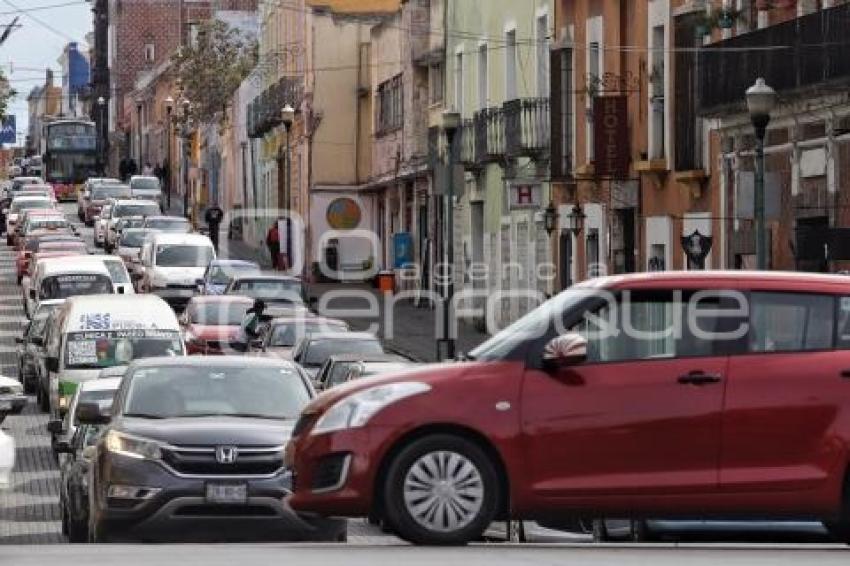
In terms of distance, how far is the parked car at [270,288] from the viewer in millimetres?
45562

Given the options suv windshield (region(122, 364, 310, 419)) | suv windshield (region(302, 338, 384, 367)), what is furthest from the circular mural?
suv windshield (region(122, 364, 310, 419))

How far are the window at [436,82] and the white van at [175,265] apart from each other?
6424mm

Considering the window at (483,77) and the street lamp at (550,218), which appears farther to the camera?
the window at (483,77)

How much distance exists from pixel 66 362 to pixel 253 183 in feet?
212

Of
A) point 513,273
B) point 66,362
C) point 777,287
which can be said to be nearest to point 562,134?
point 513,273

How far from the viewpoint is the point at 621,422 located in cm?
1491

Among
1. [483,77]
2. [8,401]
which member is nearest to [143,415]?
[8,401]

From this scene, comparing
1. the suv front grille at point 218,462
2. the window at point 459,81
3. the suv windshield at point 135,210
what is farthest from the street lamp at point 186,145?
the suv front grille at point 218,462

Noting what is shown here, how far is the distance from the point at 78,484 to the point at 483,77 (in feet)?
115

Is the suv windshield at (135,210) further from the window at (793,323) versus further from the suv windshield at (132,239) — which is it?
the window at (793,323)

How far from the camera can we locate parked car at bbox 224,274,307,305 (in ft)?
149

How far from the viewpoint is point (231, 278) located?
4978 cm

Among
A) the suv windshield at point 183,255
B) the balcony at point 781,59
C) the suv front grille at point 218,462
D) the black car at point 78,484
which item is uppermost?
the balcony at point 781,59

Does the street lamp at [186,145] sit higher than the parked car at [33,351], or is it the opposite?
the street lamp at [186,145]
